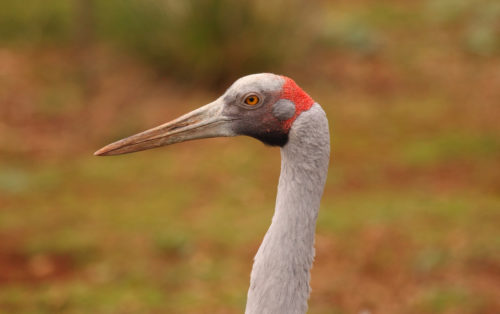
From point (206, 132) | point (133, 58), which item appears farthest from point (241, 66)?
point (206, 132)

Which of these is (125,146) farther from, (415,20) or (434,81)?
(415,20)

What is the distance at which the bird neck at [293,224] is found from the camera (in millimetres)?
3266

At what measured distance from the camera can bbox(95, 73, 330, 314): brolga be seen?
3.27 metres

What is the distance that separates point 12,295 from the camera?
19.4ft

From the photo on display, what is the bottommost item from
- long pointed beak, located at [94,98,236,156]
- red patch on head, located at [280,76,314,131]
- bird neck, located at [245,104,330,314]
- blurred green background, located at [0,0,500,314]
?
bird neck, located at [245,104,330,314]

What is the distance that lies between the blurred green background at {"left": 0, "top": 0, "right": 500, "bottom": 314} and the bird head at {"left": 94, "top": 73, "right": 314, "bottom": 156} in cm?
232

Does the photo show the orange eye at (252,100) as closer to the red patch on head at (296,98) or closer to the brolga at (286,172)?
the brolga at (286,172)

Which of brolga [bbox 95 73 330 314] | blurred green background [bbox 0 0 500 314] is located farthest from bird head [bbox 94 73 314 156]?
blurred green background [bbox 0 0 500 314]

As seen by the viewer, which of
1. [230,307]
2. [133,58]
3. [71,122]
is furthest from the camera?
[133,58]

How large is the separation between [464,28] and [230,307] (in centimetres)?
874

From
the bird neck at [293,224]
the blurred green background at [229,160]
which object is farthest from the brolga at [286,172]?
the blurred green background at [229,160]

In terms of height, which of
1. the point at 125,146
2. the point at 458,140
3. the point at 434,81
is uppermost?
the point at 434,81

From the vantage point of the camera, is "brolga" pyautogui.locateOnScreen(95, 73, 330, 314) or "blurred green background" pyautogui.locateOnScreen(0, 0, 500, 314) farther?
"blurred green background" pyautogui.locateOnScreen(0, 0, 500, 314)

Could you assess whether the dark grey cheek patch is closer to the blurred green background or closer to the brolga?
the brolga
